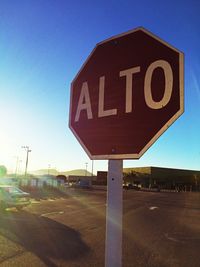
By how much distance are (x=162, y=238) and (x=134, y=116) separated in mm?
9426

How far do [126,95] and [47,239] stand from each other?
27.5 feet

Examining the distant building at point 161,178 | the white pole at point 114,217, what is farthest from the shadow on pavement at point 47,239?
the distant building at point 161,178

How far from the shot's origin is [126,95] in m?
2.12

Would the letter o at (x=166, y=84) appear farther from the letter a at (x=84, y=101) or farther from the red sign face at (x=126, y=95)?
Answer: the letter a at (x=84, y=101)

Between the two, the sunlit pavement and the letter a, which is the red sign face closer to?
the letter a

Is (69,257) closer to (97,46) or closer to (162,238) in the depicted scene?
(162,238)

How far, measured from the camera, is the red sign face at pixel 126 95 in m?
1.92

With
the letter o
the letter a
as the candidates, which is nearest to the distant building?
the letter a

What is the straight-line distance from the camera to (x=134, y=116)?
206 centimetres

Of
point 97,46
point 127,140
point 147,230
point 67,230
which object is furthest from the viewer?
point 147,230

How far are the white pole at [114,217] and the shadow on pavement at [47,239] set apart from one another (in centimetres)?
537

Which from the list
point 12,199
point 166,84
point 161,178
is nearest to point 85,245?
point 166,84

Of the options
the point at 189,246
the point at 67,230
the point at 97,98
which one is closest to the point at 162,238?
the point at 189,246

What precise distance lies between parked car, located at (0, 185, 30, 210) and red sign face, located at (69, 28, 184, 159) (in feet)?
58.0
